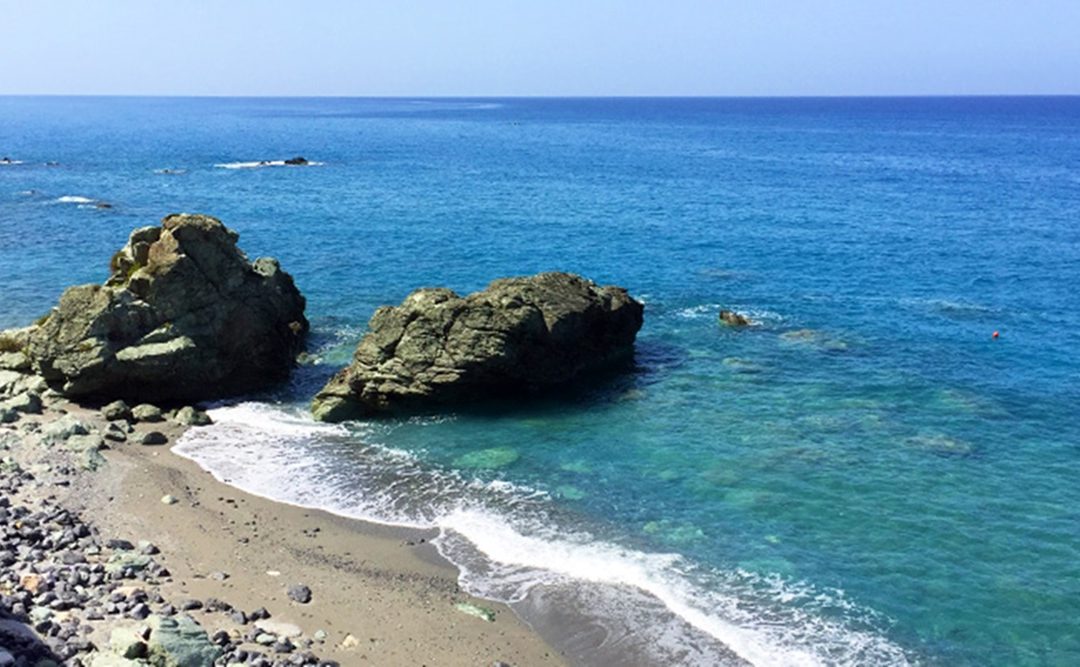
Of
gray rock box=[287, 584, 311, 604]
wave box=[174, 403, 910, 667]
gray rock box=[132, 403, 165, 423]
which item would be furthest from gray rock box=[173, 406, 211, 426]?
gray rock box=[287, 584, 311, 604]

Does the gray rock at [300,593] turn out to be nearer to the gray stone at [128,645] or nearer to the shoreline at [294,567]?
the shoreline at [294,567]

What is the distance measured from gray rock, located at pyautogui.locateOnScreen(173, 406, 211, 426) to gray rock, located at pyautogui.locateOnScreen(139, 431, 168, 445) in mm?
1759

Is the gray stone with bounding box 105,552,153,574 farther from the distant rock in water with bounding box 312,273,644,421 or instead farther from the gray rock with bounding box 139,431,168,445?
the distant rock in water with bounding box 312,273,644,421

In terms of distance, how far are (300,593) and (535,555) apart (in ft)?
23.3

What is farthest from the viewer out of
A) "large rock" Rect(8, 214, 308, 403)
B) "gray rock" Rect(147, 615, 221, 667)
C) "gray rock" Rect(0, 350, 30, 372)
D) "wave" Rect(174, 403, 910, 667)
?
"gray rock" Rect(0, 350, 30, 372)

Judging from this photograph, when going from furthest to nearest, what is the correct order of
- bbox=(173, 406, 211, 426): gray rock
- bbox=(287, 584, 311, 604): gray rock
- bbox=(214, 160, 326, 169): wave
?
bbox=(214, 160, 326, 169): wave
bbox=(173, 406, 211, 426): gray rock
bbox=(287, 584, 311, 604): gray rock

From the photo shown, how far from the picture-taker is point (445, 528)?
98.5ft

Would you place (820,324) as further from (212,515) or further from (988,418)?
(212,515)

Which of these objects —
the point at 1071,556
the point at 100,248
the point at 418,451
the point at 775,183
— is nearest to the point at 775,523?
the point at 1071,556

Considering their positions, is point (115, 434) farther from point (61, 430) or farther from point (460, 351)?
point (460, 351)

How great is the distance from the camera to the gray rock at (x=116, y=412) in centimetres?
3781

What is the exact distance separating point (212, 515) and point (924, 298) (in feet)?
147

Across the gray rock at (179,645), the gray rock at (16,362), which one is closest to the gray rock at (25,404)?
the gray rock at (16,362)

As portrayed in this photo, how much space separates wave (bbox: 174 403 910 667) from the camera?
24094 millimetres
